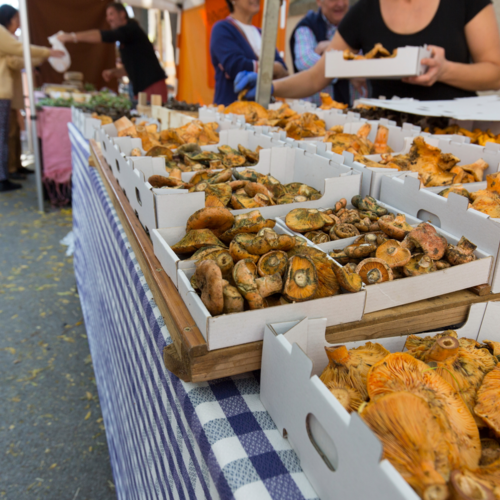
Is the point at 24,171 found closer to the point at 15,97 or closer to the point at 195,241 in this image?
the point at 15,97

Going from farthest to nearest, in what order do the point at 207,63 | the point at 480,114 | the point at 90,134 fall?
the point at 207,63 → the point at 90,134 → the point at 480,114

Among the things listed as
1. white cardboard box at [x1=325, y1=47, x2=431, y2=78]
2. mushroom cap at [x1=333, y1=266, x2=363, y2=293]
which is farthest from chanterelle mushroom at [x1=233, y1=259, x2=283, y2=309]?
white cardboard box at [x1=325, y1=47, x2=431, y2=78]

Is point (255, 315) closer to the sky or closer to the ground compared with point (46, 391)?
closer to the sky

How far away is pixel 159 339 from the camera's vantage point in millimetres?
1019

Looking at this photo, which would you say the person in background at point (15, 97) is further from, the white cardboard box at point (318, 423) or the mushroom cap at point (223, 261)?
the white cardboard box at point (318, 423)

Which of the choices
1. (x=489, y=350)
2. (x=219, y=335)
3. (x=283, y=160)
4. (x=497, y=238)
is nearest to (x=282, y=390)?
(x=219, y=335)

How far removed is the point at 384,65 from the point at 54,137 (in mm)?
4243

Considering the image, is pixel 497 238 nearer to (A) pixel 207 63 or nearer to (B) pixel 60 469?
(B) pixel 60 469

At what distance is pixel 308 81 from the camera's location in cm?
352

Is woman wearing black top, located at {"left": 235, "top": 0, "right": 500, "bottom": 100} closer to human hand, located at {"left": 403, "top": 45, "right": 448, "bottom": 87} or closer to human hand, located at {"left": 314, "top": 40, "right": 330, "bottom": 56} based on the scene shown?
human hand, located at {"left": 403, "top": 45, "right": 448, "bottom": 87}

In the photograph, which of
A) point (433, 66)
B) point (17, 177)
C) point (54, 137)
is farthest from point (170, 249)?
point (17, 177)

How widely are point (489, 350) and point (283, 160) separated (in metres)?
1.11

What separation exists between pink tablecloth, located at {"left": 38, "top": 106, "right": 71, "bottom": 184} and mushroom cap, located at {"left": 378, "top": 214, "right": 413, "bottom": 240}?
5038mm

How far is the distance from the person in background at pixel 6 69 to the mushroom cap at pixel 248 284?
19.8ft
